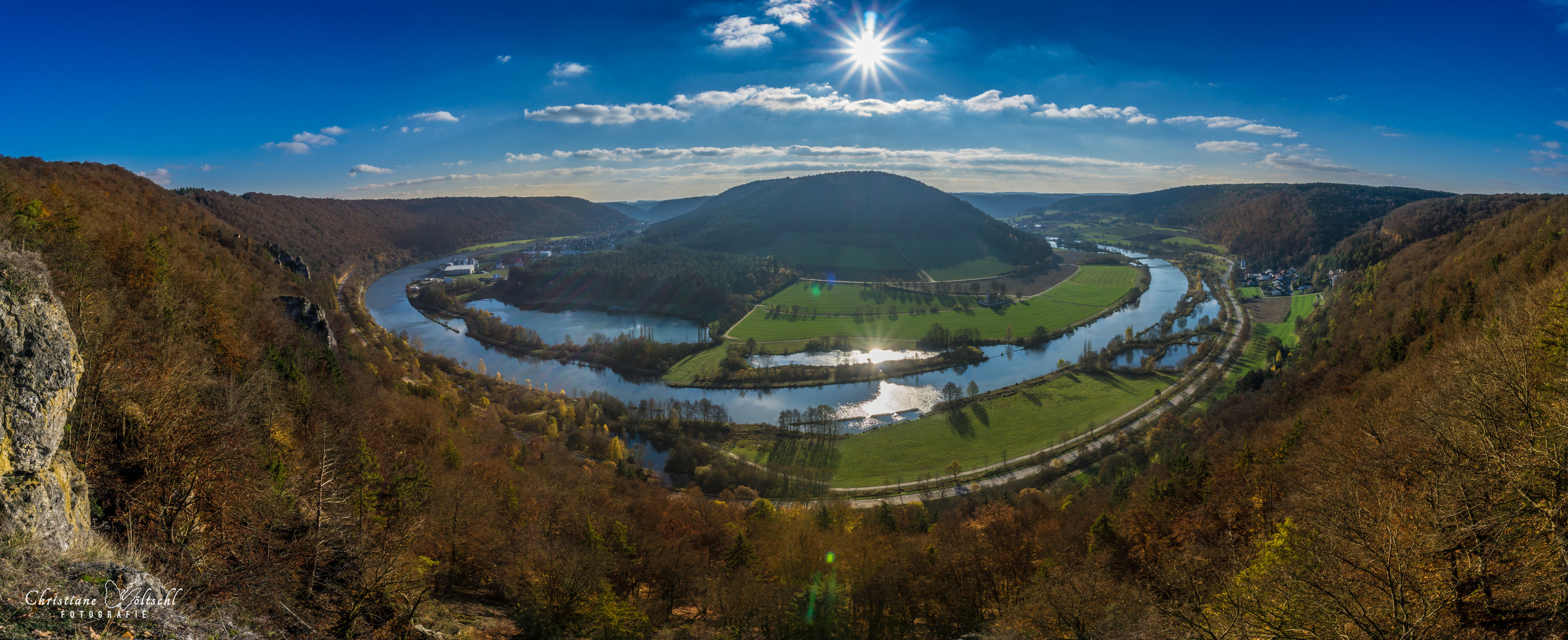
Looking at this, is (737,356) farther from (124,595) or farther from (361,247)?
(361,247)

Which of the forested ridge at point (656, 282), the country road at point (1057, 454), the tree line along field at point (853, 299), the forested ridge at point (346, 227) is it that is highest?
the forested ridge at point (346, 227)

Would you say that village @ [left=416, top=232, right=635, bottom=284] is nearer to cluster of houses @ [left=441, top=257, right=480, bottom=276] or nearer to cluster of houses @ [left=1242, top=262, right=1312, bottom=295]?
cluster of houses @ [left=441, top=257, right=480, bottom=276]

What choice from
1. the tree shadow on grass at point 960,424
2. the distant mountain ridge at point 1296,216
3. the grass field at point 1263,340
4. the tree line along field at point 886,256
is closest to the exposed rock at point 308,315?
the tree shadow on grass at point 960,424

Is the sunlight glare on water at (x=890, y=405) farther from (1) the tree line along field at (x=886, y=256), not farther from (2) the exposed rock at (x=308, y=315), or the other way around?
(1) the tree line along field at (x=886, y=256)

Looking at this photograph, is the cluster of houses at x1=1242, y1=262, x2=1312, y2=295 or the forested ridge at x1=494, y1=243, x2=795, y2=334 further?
the forested ridge at x1=494, y1=243, x2=795, y2=334

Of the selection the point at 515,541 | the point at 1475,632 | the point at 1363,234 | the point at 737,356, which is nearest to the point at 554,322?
the point at 737,356

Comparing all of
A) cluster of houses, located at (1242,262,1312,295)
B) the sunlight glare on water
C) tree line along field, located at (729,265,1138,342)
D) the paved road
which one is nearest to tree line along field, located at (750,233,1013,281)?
tree line along field, located at (729,265,1138,342)
